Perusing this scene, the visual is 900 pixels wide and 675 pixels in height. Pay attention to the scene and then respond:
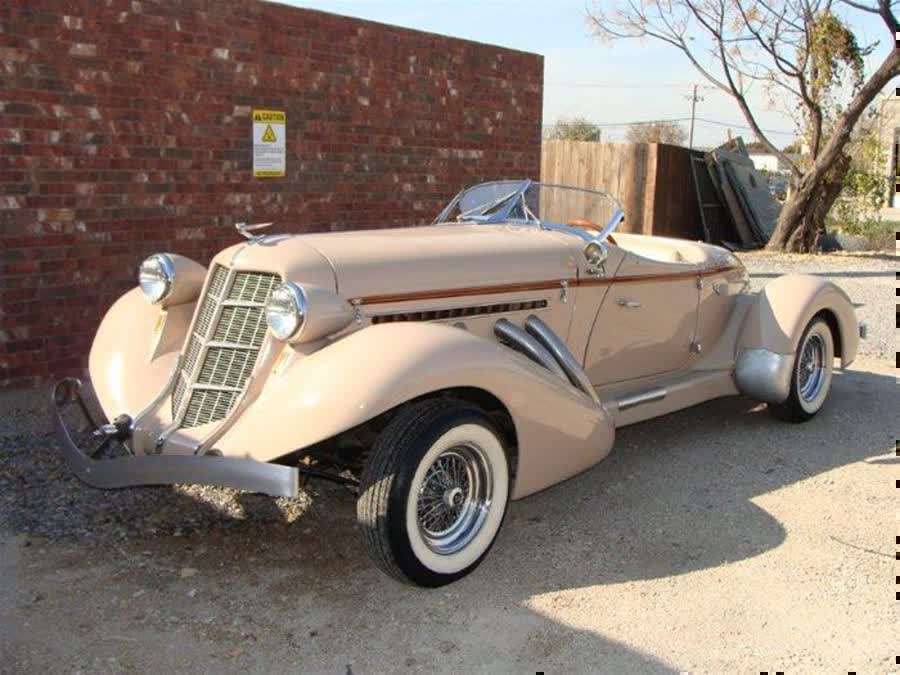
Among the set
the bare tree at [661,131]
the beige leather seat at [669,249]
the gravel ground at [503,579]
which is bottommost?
the gravel ground at [503,579]

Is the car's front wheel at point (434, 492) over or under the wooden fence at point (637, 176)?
under

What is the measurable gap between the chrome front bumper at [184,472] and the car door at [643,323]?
222 centimetres

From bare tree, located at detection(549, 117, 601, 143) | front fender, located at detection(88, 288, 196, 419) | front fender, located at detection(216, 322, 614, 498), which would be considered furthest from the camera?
bare tree, located at detection(549, 117, 601, 143)

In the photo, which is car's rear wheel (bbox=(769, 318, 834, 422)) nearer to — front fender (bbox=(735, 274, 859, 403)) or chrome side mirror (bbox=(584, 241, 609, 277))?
front fender (bbox=(735, 274, 859, 403))

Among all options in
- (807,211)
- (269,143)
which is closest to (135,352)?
(269,143)

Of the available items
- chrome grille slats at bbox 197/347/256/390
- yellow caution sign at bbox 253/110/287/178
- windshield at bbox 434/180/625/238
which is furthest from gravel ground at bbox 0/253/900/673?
yellow caution sign at bbox 253/110/287/178

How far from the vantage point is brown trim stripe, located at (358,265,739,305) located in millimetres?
4176

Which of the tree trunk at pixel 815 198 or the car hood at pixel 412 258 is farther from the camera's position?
the tree trunk at pixel 815 198

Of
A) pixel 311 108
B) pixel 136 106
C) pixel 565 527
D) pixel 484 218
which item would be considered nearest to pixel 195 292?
pixel 484 218

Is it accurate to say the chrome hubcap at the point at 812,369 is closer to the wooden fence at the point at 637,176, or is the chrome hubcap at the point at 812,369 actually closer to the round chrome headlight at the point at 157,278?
the round chrome headlight at the point at 157,278

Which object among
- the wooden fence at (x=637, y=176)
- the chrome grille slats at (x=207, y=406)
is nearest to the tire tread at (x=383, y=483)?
the chrome grille slats at (x=207, y=406)

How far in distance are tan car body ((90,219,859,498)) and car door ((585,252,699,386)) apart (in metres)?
0.01

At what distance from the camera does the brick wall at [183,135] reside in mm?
6457

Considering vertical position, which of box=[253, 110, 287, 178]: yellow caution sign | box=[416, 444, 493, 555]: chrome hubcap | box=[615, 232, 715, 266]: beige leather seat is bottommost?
box=[416, 444, 493, 555]: chrome hubcap
